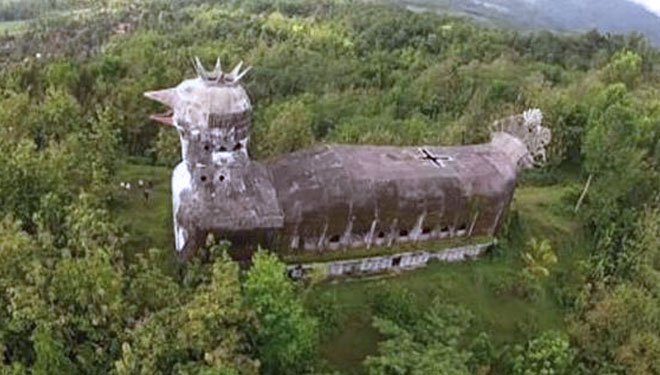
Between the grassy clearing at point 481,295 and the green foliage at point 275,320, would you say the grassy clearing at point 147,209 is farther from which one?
the green foliage at point 275,320

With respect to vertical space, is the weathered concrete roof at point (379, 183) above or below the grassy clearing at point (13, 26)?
above

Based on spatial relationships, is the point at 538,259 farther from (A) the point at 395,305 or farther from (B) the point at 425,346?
(B) the point at 425,346

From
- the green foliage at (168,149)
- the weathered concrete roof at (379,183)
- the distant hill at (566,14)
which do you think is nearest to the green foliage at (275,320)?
the weathered concrete roof at (379,183)

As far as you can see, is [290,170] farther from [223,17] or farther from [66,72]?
[223,17]

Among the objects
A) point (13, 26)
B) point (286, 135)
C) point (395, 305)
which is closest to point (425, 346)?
point (395, 305)

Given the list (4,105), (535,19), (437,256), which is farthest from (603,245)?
(535,19)

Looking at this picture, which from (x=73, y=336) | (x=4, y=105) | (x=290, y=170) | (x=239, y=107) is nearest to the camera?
(x=73, y=336)
